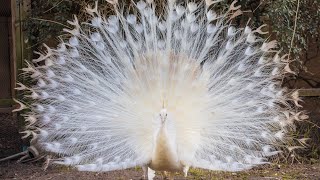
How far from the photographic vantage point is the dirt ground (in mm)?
5113

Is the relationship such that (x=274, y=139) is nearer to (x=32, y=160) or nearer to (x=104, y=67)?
(x=104, y=67)

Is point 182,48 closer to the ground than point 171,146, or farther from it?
farther from it

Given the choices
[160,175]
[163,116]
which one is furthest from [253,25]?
[163,116]

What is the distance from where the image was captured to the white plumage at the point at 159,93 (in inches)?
155

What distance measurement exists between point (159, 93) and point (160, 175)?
1496 mm

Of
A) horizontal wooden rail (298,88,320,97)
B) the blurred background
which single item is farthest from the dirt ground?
horizontal wooden rail (298,88,320,97)

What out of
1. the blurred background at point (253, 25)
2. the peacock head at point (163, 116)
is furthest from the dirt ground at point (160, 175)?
the peacock head at point (163, 116)

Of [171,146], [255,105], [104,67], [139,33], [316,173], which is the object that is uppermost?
[139,33]

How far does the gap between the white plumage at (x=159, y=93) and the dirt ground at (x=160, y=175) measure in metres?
0.98

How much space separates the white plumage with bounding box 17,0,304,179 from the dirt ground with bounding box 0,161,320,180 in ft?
3.23

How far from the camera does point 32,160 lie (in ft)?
18.9

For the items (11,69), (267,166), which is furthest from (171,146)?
(11,69)

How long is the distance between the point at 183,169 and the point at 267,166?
193 centimetres

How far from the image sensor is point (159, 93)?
12.9 feet
